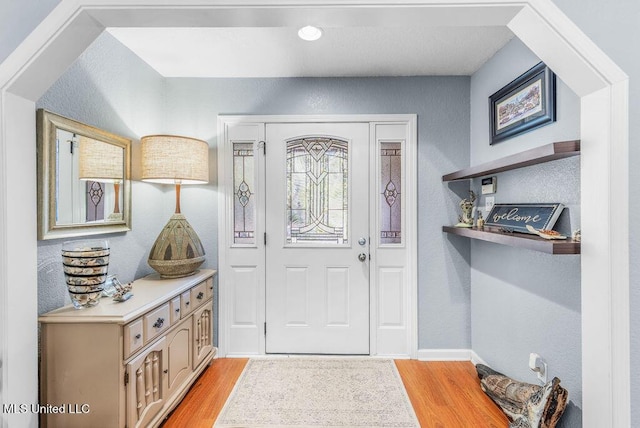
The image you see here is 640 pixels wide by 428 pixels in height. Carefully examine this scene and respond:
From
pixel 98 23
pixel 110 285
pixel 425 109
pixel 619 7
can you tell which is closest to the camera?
pixel 619 7

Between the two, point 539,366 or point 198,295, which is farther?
point 198,295

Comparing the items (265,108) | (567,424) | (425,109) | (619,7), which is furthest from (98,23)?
(567,424)

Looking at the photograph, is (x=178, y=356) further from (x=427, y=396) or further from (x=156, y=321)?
(x=427, y=396)

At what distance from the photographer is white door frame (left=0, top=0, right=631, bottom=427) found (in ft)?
3.49

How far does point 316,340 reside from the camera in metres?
2.71

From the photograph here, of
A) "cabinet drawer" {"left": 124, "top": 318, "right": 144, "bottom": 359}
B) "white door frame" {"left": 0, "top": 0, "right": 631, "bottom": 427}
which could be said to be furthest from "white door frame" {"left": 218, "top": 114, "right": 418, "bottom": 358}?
"white door frame" {"left": 0, "top": 0, "right": 631, "bottom": 427}

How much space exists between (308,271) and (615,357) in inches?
78.3

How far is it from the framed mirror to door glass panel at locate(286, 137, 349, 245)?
1250mm

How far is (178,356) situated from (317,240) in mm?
1337

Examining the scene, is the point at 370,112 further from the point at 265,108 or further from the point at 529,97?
the point at 529,97

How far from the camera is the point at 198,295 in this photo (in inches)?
92.3

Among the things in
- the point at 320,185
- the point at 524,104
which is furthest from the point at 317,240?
the point at 524,104

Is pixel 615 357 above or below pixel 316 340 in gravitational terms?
above

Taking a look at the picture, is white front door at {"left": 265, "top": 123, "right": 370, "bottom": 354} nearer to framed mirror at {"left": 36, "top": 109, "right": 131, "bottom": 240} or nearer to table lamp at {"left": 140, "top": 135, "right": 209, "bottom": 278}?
table lamp at {"left": 140, "top": 135, "right": 209, "bottom": 278}
